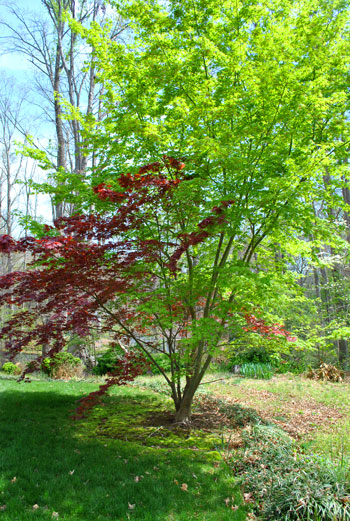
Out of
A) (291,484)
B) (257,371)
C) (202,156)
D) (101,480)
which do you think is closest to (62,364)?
(257,371)

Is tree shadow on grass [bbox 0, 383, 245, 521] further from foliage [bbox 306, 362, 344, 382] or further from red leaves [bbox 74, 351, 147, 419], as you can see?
foliage [bbox 306, 362, 344, 382]

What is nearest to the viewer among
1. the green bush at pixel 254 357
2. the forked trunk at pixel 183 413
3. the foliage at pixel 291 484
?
the foliage at pixel 291 484

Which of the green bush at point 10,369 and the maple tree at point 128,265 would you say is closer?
the maple tree at point 128,265

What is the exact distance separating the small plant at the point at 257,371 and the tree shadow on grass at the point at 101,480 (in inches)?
255

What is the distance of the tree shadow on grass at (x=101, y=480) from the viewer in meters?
3.00

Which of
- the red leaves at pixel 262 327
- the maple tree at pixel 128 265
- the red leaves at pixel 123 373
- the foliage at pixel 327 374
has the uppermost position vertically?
the maple tree at pixel 128 265

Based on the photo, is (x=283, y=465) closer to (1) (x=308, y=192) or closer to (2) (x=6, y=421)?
(1) (x=308, y=192)

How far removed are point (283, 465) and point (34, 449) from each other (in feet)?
9.45

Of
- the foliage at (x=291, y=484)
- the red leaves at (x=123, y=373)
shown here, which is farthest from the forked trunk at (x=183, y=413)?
the foliage at (x=291, y=484)

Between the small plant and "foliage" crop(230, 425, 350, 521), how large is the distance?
6.24 m

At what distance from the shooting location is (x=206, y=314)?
530 cm

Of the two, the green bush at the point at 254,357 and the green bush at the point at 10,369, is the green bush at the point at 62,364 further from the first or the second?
the green bush at the point at 254,357

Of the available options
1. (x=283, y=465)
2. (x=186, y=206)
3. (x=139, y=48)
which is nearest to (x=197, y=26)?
(x=139, y=48)

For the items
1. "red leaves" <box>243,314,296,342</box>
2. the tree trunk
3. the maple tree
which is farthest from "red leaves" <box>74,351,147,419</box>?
"red leaves" <box>243,314,296,342</box>
